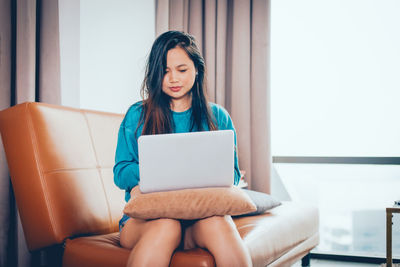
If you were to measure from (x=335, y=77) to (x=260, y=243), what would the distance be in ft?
5.62

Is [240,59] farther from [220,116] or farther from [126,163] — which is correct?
[126,163]

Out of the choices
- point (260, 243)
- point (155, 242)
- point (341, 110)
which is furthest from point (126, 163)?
point (341, 110)

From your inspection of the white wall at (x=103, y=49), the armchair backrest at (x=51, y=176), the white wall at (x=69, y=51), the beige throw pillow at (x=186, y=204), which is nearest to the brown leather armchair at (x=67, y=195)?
the armchair backrest at (x=51, y=176)

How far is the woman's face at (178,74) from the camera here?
1459 mm

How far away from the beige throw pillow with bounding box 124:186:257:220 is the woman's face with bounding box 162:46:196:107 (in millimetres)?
483

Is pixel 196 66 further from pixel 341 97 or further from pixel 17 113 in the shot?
pixel 341 97

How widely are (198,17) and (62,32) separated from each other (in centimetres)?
117

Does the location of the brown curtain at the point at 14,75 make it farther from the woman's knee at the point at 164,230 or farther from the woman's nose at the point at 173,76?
the woman's knee at the point at 164,230

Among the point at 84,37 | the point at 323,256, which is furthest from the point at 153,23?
the point at 323,256

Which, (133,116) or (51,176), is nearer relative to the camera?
(51,176)

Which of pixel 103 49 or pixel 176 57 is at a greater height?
pixel 103 49

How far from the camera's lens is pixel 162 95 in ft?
4.94

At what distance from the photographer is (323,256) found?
2621 mm

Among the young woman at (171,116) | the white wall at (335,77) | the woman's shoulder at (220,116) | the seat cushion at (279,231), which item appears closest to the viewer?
the young woman at (171,116)
